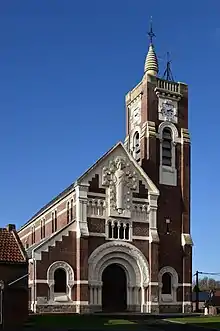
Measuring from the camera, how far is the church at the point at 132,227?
165 ft

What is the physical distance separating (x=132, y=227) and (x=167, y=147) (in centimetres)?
1013

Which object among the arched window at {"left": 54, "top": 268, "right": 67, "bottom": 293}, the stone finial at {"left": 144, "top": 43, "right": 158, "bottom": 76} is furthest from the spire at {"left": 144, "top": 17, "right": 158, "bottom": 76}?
the arched window at {"left": 54, "top": 268, "right": 67, "bottom": 293}

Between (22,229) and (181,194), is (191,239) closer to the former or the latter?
(181,194)

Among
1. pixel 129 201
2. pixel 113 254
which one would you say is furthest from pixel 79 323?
pixel 129 201

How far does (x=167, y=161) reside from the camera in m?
58.9

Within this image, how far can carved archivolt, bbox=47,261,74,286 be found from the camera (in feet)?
162

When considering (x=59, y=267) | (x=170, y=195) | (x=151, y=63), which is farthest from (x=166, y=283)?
(x=151, y=63)

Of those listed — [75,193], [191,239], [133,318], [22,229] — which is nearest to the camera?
[133,318]

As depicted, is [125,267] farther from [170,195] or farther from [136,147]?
[136,147]

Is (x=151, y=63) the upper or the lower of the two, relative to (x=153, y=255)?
upper

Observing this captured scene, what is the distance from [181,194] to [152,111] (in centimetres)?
900

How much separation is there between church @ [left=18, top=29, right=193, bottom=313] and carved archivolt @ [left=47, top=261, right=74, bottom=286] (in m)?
0.09

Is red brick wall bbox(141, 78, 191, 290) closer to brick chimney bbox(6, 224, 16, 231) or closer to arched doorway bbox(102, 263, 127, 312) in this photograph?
arched doorway bbox(102, 263, 127, 312)

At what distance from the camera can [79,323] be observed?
4191 centimetres
